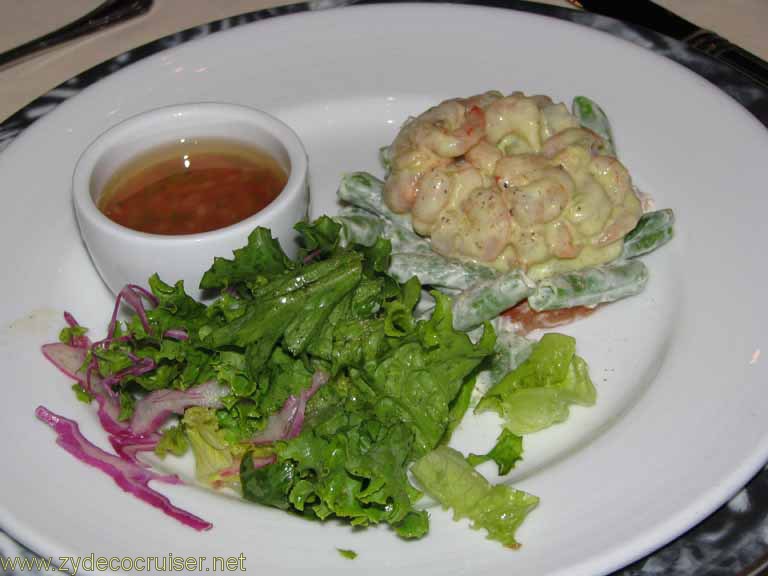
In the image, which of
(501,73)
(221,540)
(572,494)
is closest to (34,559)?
(221,540)

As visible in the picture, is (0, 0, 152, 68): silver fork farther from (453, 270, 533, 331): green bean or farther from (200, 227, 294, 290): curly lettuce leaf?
(453, 270, 533, 331): green bean

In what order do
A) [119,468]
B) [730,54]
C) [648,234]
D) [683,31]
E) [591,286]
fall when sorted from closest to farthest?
[119,468], [591,286], [648,234], [730,54], [683,31]

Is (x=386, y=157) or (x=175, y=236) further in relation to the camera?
(x=386, y=157)

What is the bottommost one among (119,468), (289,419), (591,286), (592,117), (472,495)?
(119,468)

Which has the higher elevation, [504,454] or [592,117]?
[592,117]

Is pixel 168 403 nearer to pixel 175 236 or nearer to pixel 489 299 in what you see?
pixel 175 236

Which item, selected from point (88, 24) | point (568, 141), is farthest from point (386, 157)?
point (88, 24)

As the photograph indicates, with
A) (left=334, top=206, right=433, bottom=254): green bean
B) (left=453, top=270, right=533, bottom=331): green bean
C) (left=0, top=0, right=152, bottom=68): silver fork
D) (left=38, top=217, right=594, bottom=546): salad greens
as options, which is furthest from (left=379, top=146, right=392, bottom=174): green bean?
(left=0, top=0, right=152, bottom=68): silver fork

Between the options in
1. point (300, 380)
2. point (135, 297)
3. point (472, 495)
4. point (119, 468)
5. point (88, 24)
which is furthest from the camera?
point (88, 24)
